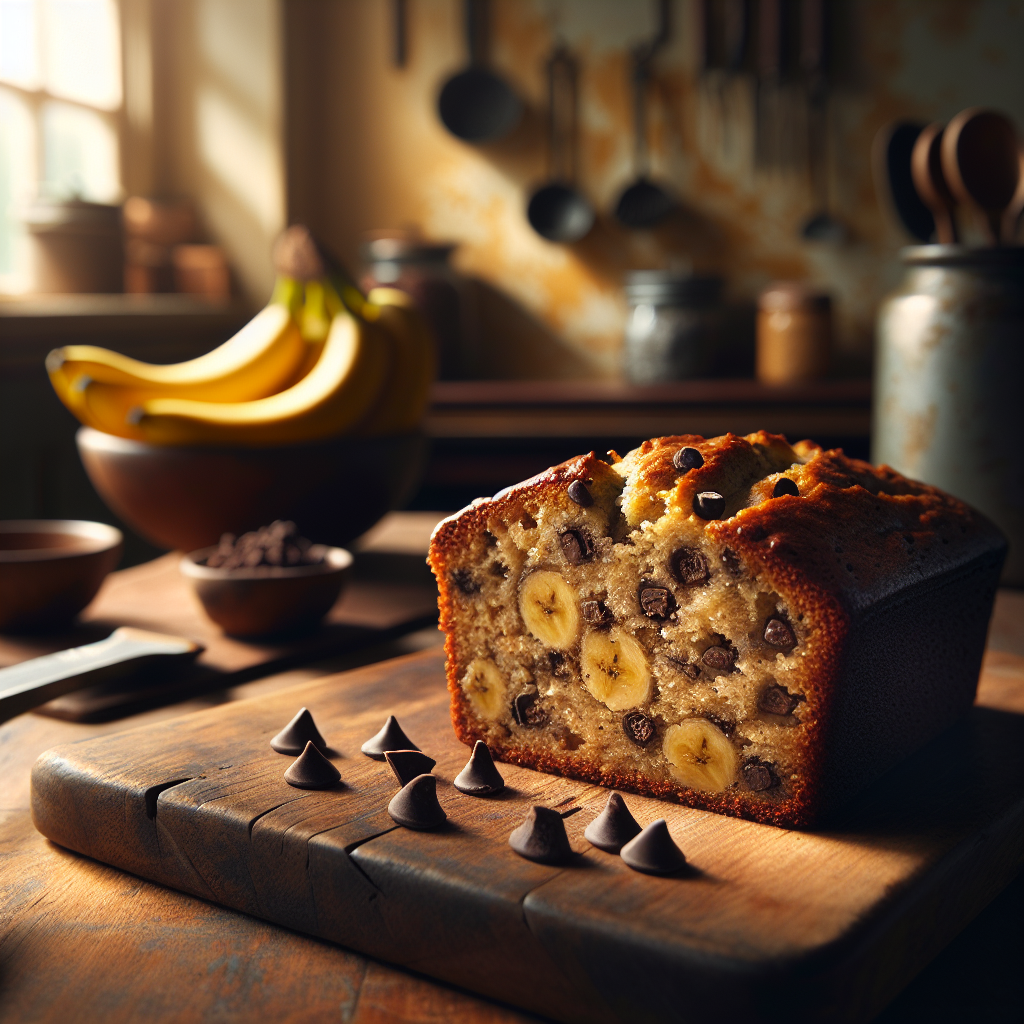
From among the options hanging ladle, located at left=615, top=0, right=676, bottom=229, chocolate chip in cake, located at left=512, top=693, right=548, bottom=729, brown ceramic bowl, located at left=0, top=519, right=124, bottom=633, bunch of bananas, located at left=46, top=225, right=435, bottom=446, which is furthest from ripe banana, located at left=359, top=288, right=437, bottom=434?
hanging ladle, located at left=615, top=0, right=676, bottom=229

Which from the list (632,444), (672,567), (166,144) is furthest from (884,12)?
(672,567)

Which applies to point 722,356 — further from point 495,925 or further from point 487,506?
point 495,925

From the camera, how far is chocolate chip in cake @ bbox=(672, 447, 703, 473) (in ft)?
3.02

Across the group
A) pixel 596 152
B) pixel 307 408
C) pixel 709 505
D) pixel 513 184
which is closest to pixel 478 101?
pixel 513 184

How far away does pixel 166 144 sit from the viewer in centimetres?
366

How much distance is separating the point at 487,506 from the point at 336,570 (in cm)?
44

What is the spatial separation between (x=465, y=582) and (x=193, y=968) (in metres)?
0.42

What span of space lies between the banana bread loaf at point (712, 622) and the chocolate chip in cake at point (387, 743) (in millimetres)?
75

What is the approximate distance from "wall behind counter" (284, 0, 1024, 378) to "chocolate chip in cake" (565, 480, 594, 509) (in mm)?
2819

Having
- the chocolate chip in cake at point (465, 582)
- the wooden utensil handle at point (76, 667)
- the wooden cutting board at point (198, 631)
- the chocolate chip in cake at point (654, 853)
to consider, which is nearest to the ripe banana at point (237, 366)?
the wooden cutting board at point (198, 631)

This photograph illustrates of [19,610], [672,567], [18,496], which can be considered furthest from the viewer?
[18,496]

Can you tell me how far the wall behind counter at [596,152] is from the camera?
3.34 metres

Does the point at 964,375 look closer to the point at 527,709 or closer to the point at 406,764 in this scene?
the point at 527,709

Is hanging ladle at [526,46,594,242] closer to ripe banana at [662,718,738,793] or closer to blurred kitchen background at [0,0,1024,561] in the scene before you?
blurred kitchen background at [0,0,1024,561]
